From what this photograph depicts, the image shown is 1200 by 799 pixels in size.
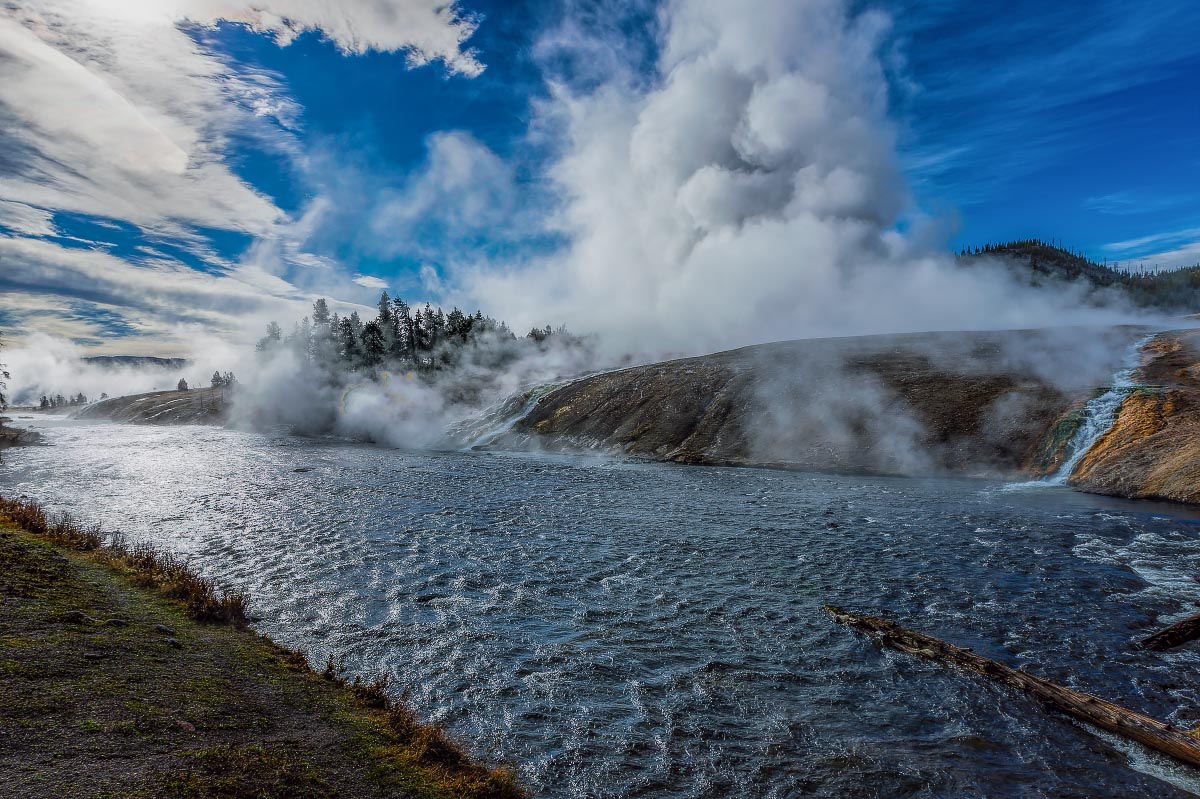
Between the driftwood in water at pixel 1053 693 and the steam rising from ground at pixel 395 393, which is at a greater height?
the steam rising from ground at pixel 395 393

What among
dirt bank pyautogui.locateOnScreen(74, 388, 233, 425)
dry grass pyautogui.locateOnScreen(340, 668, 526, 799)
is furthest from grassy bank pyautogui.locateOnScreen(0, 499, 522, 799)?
dirt bank pyautogui.locateOnScreen(74, 388, 233, 425)

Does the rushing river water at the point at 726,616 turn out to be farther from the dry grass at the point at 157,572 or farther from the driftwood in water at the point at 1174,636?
the dry grass at the point at 157,572

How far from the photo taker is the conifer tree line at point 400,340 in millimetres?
116562

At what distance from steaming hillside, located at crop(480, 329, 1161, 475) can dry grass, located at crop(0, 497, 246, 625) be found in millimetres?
36778

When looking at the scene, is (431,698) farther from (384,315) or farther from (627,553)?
(384,315)

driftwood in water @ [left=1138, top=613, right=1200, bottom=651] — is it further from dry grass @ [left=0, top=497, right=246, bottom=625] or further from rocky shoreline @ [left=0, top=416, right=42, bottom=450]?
rocky shoreline @ [left=0, top=416, right=42, bottom=450]

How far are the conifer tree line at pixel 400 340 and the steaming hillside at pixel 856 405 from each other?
5010 cm

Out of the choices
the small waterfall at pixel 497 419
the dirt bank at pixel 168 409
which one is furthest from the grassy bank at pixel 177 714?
the dirt bank at pixel 168 409

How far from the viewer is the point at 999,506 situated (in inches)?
1086

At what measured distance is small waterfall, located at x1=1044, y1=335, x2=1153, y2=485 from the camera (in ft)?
112

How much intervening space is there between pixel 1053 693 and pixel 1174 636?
17.3 ft

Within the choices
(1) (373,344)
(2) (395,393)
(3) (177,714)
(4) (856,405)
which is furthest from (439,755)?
(1) (373,344)

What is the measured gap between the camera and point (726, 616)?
14.9m

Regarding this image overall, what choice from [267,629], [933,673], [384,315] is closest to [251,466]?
[267,629]
